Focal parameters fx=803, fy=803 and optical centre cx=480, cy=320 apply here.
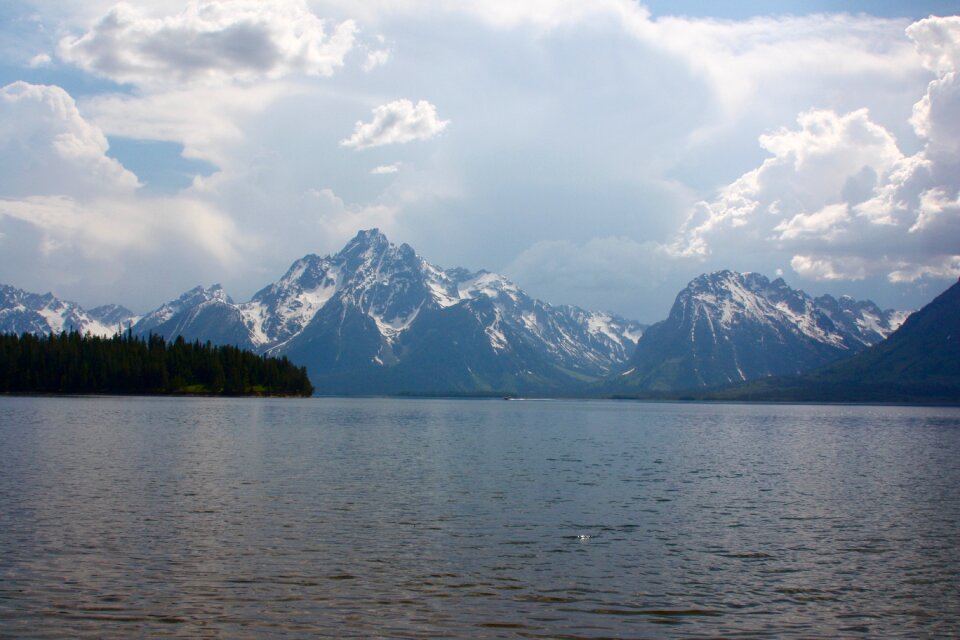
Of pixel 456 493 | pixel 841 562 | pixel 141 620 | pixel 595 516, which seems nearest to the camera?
pixel 141 620

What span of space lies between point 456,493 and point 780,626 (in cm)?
3642

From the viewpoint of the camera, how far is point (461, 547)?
147 feet

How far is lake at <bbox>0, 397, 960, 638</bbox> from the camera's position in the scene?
1255 inches

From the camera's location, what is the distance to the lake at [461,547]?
31875 mm

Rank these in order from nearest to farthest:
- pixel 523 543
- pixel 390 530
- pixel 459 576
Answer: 1. pixel 459 576
2. pixel 523 543
3. pixel 390 530

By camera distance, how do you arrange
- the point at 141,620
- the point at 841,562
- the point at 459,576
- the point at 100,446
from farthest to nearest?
the point at 100,446
the point at 841,562
the point at 459,576
the point at 141,620

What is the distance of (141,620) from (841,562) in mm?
34929

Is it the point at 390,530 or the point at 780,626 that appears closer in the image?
the point at 780,626

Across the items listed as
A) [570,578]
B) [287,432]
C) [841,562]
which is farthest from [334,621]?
[287,432]

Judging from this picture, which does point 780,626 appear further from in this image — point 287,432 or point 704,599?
point 287,432

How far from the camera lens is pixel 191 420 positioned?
15425cm

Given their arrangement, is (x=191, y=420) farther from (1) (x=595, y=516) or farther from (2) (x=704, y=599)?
(2) (x=704, y=599)

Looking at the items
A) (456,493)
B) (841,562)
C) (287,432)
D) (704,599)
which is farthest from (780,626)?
(287,432)

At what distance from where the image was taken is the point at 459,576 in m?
38.3
